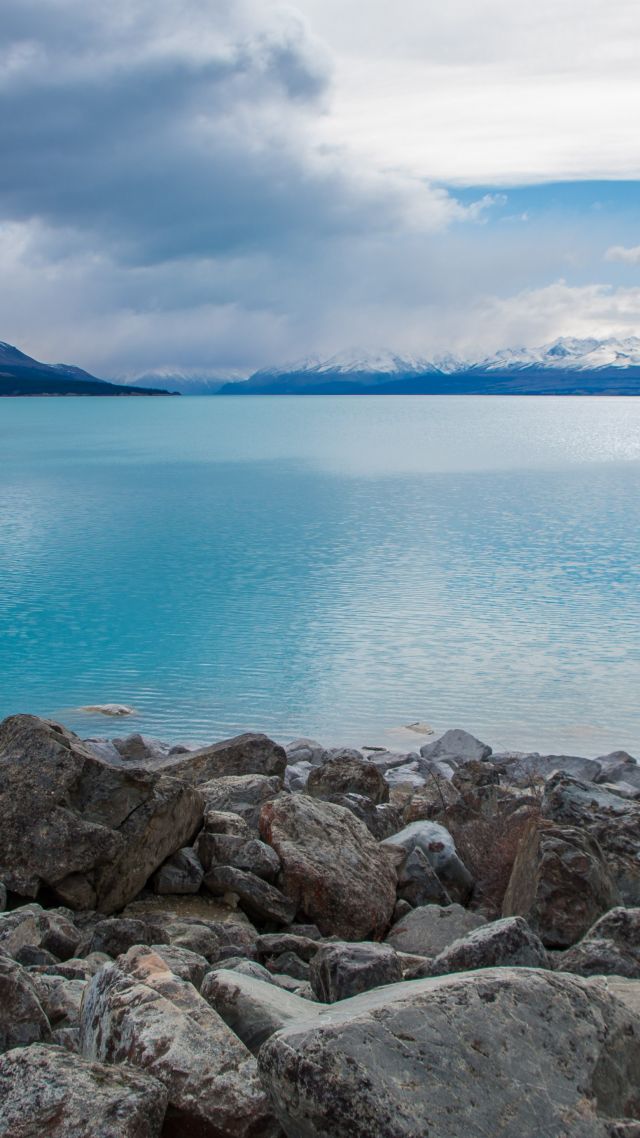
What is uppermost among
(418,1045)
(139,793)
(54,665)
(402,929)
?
(418,1045)

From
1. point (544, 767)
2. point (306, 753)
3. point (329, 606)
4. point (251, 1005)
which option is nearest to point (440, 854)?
point (251, 1005)

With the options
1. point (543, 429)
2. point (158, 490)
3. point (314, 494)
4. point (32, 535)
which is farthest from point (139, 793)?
point (543, 429)

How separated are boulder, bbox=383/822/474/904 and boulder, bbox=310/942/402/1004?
244cm

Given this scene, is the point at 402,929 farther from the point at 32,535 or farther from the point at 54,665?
the point at 32,535

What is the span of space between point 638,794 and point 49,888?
7.02 metres

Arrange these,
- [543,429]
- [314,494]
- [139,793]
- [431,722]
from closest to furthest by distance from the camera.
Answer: [139,793] < [431,722] < [314,494] < [543,429]

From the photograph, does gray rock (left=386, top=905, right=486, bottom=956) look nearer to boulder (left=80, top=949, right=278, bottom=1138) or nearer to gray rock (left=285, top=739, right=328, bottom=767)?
boulder (left=80, top=949, right=278, bottom=1138)

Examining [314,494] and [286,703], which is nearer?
[286,703]

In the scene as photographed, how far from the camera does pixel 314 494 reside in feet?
174

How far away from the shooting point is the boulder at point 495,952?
4.60 m

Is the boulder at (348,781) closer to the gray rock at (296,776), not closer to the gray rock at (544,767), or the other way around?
the gray rock at (296,776)

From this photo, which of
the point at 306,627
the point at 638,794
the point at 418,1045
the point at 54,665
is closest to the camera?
the point at 418,1045

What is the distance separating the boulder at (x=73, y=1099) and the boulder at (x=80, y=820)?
10.1 ft

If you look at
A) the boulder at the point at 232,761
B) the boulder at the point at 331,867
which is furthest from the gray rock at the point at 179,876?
the boulder at the point at 232,761
